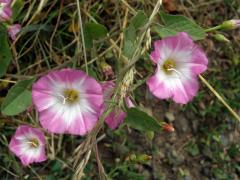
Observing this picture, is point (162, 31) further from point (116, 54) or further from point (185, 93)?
point (116, 54)

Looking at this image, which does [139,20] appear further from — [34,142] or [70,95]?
[34,142]

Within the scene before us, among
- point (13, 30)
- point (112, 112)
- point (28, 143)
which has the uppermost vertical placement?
point (13, 30)

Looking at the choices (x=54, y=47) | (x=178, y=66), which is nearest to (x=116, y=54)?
(x=54, y=47)

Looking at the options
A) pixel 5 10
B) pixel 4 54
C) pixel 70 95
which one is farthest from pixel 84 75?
pixel 5 10

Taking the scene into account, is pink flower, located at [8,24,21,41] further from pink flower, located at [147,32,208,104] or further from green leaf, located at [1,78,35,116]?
pink flower, located at [147,32,208,104]

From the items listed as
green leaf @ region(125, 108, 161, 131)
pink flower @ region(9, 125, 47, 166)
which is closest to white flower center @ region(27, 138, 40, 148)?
pink flower @ region(9, 125, 47, 166)

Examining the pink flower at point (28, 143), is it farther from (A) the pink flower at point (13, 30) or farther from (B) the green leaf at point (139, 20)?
(B) the green leaf at point (139, 20)
